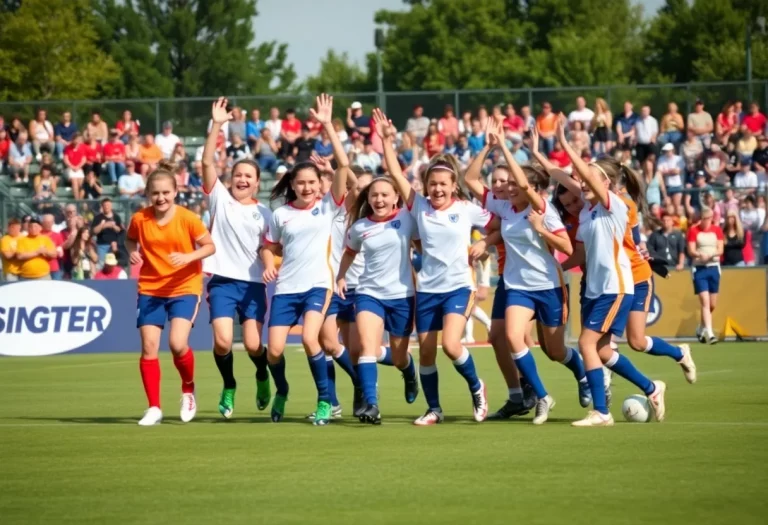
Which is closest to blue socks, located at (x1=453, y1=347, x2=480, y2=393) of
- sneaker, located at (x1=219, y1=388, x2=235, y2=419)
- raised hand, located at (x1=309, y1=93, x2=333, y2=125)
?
sneaker, located at (x1=219, y1=388, x2=235, y2=419)

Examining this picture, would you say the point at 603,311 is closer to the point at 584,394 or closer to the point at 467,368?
the point at 467,368

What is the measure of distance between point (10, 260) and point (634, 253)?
14486 mm

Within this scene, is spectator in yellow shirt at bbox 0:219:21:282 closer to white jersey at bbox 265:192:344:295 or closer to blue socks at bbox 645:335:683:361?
white jersey at bbox 265:192:344:295

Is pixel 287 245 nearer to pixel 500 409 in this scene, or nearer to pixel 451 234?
pixel 451 234

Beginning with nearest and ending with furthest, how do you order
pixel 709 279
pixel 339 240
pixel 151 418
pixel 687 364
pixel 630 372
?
pixel 630 372, pixel 151 418, pixel 339 240, pixel 687 364, pixel 709 279

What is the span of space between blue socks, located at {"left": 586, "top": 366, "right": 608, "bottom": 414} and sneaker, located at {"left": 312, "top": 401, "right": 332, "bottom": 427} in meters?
2.15

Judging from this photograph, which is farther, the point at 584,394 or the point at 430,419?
the point at 584,394

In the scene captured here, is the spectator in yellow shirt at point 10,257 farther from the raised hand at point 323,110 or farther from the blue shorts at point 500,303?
the blue shorts at point 500,303

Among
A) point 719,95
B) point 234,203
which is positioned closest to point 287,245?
point 234,203

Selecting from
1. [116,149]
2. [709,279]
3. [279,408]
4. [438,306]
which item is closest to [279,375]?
[279,408]

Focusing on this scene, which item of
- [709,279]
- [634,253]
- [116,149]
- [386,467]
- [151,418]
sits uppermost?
[116,149]

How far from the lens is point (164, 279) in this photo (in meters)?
12.2

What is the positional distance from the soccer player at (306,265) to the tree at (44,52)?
4864cm

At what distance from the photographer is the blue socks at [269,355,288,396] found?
12.2 m
